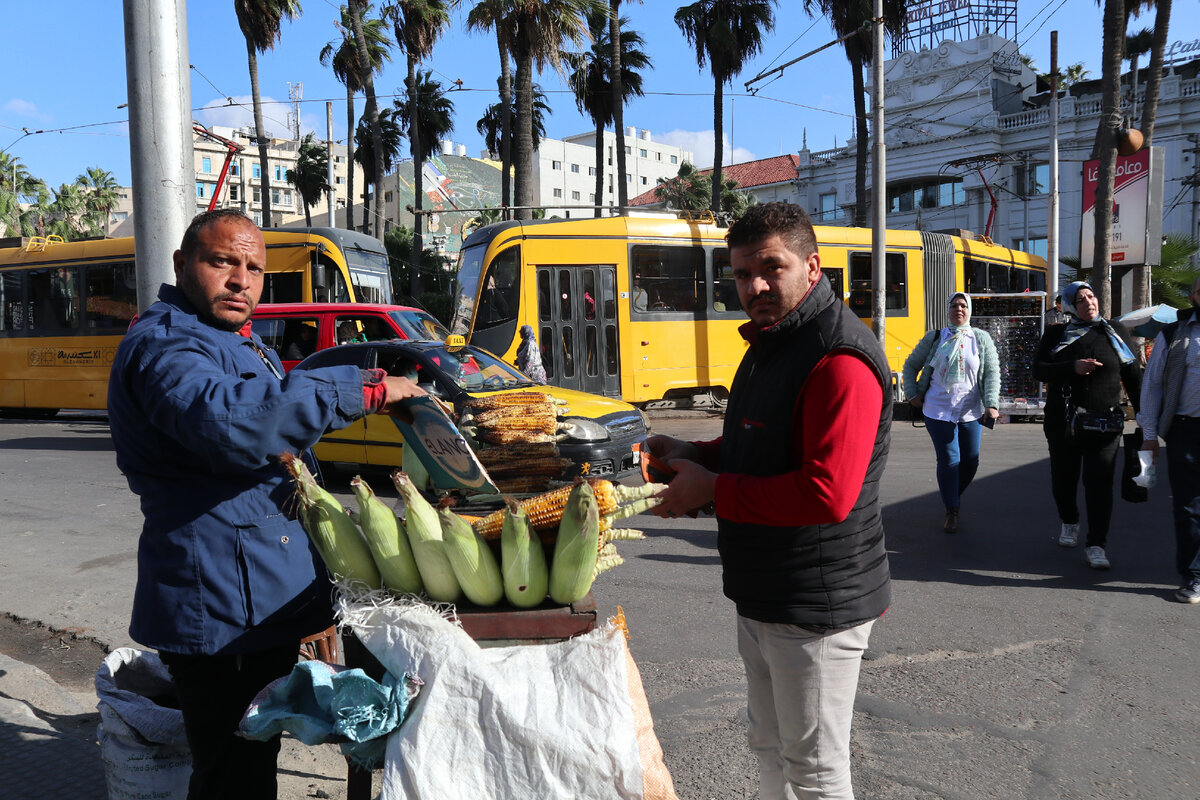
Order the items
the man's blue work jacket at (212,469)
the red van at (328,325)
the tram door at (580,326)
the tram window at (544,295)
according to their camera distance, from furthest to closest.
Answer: the tram door at (580,326) < the tram window at (544,295) < the red van at (328,325) < the man's blue work jacket at (212,469)

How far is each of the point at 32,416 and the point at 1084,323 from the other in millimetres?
19416

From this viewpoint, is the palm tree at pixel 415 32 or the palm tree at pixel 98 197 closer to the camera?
the palm tree at pixel 415 32

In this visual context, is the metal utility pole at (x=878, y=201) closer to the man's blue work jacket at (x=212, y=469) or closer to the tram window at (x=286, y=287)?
the tram window at (x=286, y=287)

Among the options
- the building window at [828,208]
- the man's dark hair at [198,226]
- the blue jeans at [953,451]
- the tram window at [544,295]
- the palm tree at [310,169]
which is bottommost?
the blue jeans at [953,451]

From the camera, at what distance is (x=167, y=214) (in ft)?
12.9

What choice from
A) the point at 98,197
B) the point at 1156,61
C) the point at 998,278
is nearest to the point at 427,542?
the point at 998,278

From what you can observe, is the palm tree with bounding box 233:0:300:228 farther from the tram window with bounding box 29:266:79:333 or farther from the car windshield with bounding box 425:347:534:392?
the car windshield with bounding box 425:347:534:392

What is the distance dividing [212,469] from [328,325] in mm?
9223

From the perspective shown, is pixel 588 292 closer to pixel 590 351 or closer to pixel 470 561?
pixel 590 351

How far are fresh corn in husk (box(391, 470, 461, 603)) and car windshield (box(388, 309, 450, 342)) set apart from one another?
8.53 m

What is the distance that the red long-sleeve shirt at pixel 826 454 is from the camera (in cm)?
204

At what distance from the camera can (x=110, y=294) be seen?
1571 cm

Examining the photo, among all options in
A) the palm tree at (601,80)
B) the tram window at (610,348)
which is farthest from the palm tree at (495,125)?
the tram window at (610,348)

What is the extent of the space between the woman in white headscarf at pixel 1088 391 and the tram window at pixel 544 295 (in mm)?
8653
